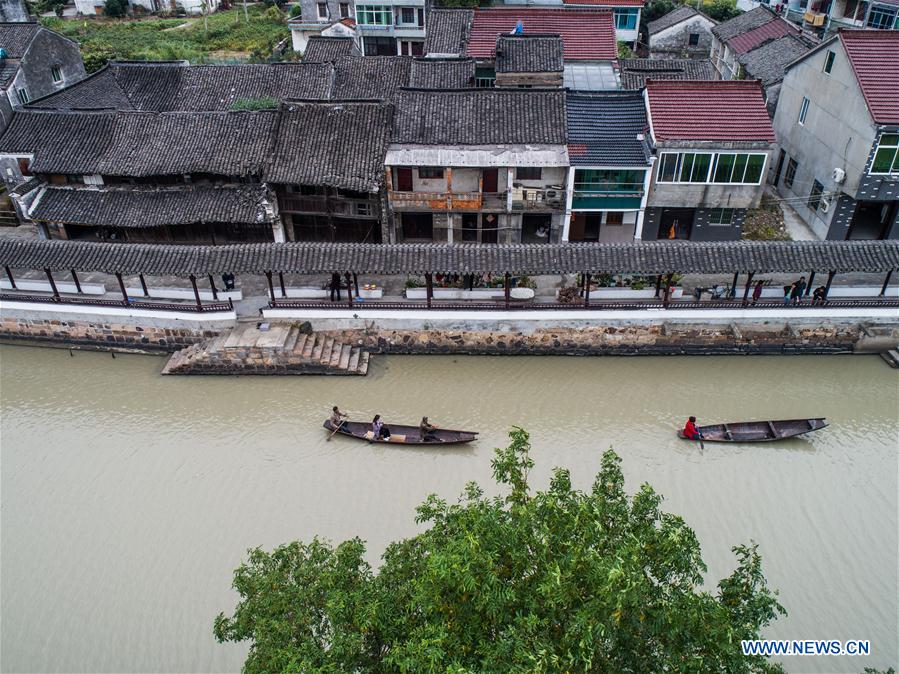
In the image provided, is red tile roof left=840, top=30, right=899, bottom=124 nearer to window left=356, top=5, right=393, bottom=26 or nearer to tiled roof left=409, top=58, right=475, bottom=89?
tiled roof left=409, top=58, right=475, bottom=89

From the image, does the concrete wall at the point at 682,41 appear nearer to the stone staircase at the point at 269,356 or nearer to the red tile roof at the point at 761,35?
the red tile roof at the point at 761,35

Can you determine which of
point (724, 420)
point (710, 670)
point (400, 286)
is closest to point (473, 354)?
point (400, 286)

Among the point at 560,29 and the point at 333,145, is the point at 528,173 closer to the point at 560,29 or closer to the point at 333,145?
the point at 333,145

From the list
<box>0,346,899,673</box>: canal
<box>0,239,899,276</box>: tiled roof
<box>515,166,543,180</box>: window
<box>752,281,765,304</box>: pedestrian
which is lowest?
<box>0,346,899,673</box>: canal

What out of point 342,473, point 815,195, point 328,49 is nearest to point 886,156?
point 815,195

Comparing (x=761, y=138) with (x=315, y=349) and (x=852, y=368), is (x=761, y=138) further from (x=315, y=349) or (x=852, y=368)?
(x=315, y=349)

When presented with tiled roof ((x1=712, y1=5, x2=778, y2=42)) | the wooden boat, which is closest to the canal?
the wooden boat

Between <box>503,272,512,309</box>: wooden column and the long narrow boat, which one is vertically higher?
<box>503,272,512,309</box>: wooden column
